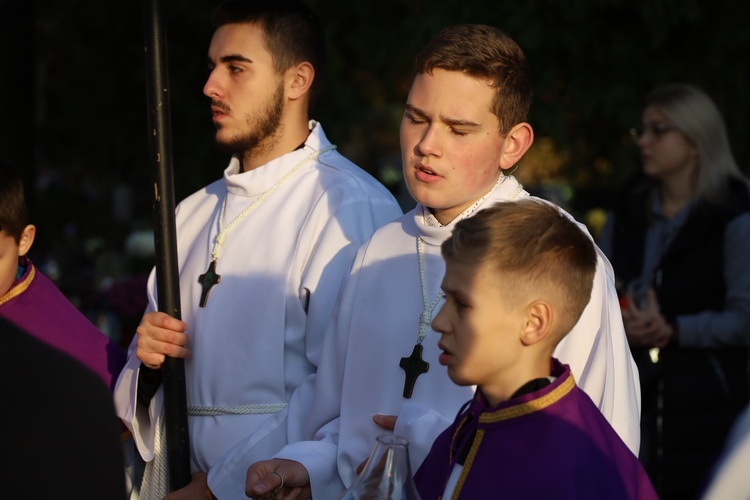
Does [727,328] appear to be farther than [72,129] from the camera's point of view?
No

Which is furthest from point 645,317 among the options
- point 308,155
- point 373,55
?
point 373,55

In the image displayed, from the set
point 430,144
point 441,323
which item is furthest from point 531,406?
point 430,144

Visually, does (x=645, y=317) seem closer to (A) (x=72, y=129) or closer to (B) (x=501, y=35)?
(B) (x=501, y=35)

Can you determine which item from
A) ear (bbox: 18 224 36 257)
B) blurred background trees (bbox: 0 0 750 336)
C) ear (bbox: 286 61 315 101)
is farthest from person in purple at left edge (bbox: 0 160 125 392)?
blurred background trees (bbox: 0 0 750 336)

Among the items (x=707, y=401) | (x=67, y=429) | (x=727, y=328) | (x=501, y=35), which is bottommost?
(x=707, y=401)

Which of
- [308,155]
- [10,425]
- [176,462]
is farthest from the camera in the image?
[308,155]

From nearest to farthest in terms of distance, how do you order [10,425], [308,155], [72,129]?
1. [10,425]
2. [308,155]
3. [72,129]

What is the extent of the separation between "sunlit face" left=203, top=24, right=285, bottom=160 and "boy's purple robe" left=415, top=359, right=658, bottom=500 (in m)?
1.73

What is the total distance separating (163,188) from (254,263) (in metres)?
0.70

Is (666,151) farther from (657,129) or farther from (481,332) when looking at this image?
(481,332)

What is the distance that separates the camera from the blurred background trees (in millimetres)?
6738

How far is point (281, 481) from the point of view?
10.5 feet

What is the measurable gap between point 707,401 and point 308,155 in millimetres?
2340

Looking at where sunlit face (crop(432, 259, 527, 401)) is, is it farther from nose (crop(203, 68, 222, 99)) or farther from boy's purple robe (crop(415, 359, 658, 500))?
nose (crop(203, 68, 222, 99))
